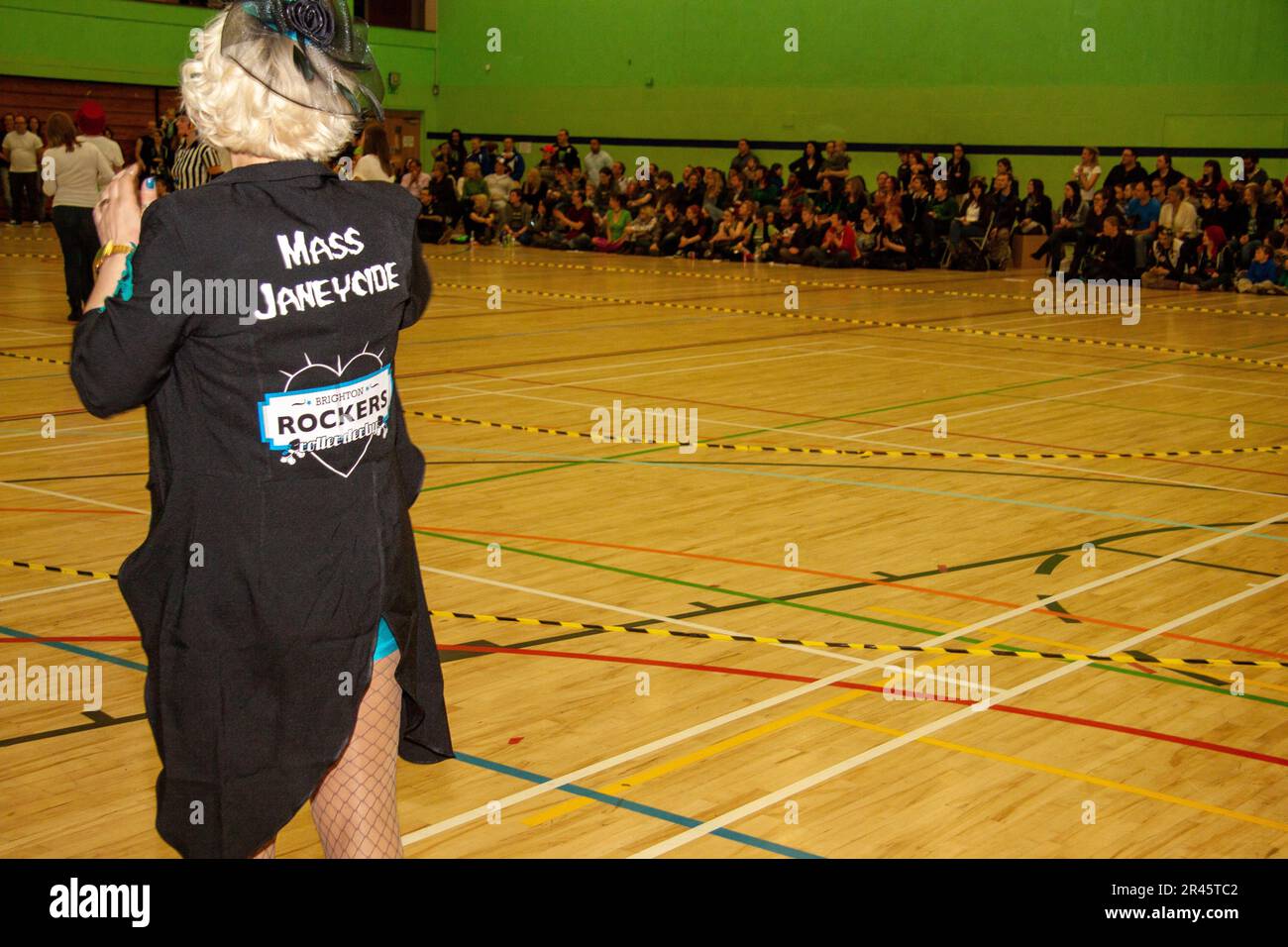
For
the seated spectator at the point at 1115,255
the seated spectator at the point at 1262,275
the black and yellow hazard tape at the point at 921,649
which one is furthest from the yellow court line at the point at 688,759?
the seated spectator at the point at 1262,275

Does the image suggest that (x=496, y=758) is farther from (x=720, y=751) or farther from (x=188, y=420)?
(x=188, y=420)

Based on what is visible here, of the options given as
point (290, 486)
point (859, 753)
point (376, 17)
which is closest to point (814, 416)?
point (859, 753)

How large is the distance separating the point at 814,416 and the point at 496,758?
550 cm

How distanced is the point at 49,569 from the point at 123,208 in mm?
3670

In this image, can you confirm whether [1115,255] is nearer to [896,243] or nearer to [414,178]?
[896,243]

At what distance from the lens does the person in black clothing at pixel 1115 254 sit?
1781 cm

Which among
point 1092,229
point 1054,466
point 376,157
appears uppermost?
point 376,157

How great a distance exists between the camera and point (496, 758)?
373 centimetres

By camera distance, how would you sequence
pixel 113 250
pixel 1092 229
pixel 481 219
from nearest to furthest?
pixel 113 250 < pixel 1092 229 < pixel 481 219

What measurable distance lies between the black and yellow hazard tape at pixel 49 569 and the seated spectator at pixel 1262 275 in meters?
15.5

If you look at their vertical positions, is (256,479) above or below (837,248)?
below

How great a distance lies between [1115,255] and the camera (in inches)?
707

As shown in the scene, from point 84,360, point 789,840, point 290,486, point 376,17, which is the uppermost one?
point 376,17

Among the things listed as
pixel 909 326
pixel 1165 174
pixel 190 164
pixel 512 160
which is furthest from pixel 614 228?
pixel 190 164
